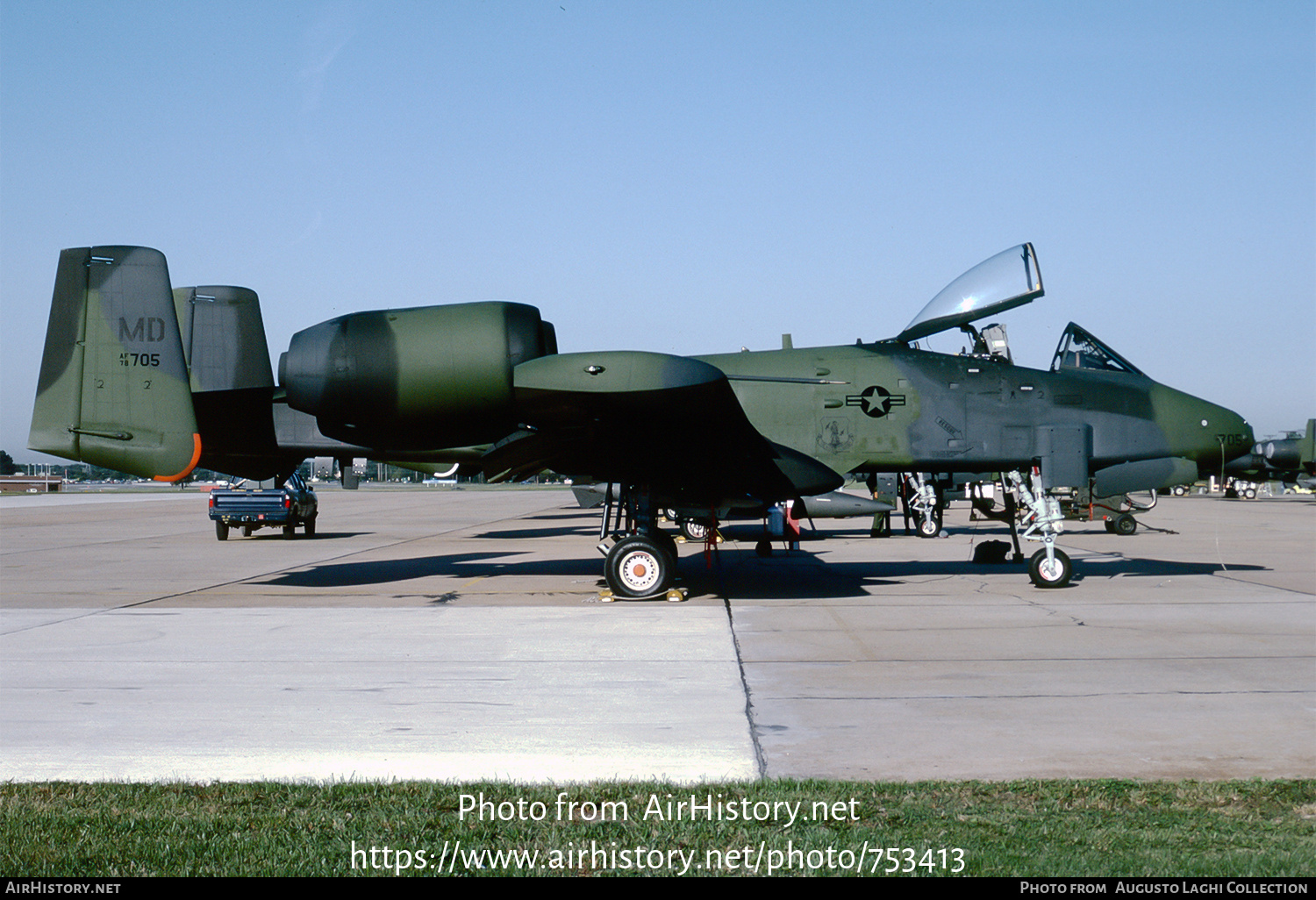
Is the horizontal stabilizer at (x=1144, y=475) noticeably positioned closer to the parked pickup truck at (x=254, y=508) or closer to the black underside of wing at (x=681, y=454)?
the black underside of wing at (x=681, y=454)

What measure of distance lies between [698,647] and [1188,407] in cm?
833

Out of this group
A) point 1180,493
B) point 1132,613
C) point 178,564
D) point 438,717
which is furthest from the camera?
point 1180,493

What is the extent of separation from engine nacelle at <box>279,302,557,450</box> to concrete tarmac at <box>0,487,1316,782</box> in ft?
6.95

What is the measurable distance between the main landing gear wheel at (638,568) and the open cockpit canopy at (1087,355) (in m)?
5.92

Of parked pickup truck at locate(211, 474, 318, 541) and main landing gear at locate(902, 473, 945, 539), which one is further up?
parked pickup truck at locate(211, 474, 318, 541)

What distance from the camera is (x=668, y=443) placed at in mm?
11953

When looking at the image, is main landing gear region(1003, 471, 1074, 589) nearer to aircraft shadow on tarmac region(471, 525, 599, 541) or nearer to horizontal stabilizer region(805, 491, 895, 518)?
horizontal stabilizer region(805, 491, 895, 518)

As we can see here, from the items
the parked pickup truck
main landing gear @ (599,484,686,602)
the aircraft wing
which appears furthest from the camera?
the parked pickup truck

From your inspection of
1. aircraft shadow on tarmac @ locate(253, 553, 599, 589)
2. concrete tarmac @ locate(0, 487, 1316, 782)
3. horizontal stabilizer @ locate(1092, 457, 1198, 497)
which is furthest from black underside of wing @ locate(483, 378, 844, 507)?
horizontal stabilizer @ locate(1092, 457, 1198, 497)

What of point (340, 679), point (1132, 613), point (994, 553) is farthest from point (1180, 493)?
point (340, 679)

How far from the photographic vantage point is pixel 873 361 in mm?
12953

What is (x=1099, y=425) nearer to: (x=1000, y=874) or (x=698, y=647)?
(x=698, y=647)

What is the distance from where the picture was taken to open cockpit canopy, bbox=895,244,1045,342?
12.8 metres

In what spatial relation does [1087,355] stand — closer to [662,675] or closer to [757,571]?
[757,571]
